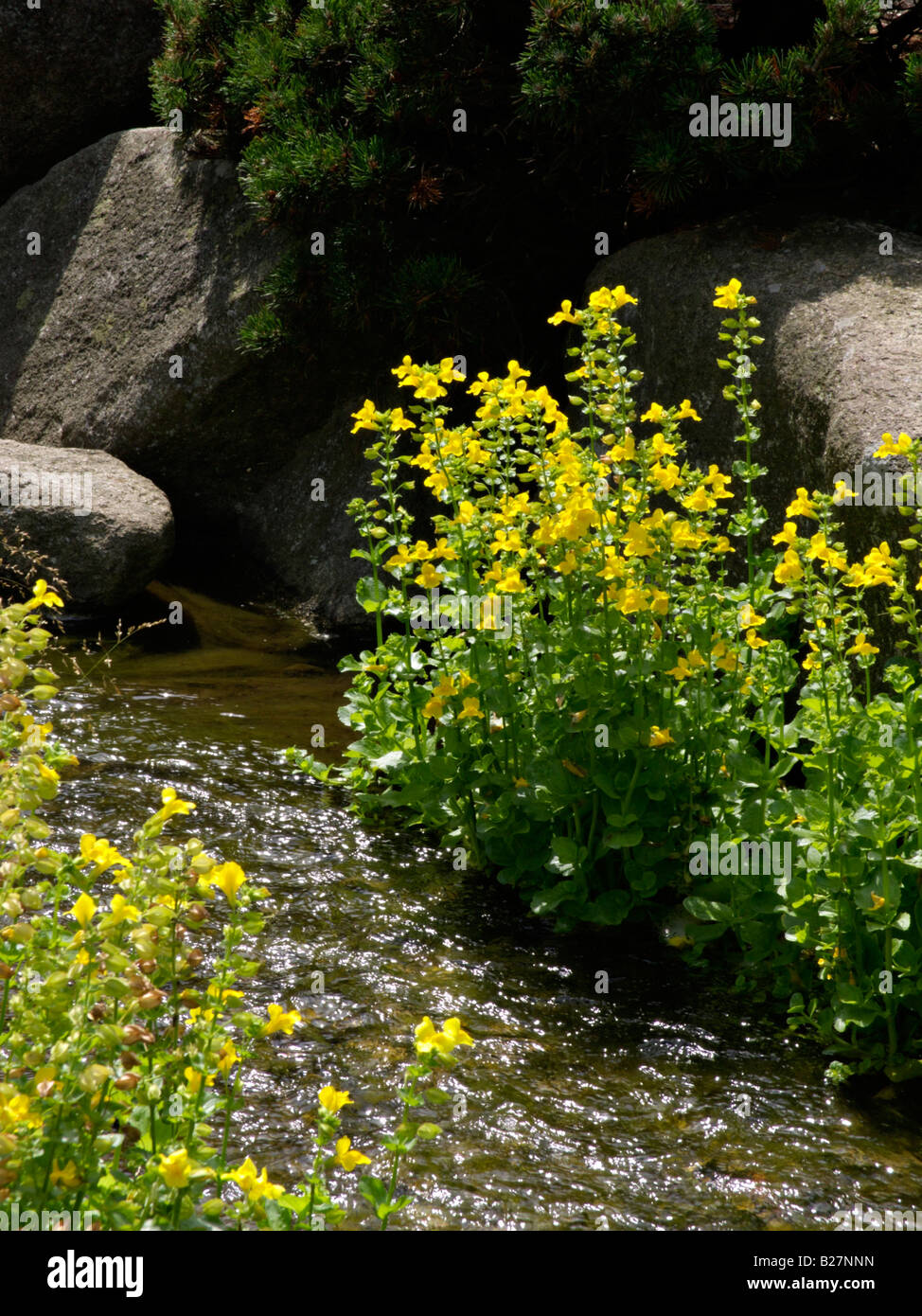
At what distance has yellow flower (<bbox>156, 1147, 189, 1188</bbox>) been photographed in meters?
1.49

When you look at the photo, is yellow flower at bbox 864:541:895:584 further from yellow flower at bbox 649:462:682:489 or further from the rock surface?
the rock surface

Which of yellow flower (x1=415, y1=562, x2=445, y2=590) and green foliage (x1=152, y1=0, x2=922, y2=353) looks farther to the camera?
green foliage (x1=152, y1=0, x2=922, y2=353)

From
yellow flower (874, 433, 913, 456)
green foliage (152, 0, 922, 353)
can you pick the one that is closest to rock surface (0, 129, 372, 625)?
green foliage (152, 0, 922, 353)

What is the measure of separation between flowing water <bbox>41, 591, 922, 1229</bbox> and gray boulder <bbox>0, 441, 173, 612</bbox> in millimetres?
1768

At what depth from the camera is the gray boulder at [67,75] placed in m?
8.02

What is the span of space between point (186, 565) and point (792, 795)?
4.81 meters

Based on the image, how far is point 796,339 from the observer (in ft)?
15.1

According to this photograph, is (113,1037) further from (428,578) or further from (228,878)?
(428,578)

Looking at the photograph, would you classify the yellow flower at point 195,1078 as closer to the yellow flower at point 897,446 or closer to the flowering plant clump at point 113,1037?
the flowering plant clump at point 113,1037

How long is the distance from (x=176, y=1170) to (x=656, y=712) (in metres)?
2.09

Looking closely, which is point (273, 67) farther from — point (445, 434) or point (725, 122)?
point (445, 434)

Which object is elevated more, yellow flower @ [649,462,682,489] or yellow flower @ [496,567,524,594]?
yellow flower @ [649,462,682,489]

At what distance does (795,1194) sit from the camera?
2453mm

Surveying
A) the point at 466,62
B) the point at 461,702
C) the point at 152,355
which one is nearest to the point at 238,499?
the point at 152,355
